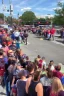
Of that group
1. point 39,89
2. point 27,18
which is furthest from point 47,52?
point 27,18

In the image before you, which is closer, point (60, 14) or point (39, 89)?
point (39, 89)

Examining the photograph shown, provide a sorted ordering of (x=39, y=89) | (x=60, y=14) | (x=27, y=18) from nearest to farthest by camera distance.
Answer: (x=39, y=89)
(x=60, y=14)
(x=27, y=18)

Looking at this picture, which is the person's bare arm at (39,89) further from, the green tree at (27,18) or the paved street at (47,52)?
the green tree at (27,18)

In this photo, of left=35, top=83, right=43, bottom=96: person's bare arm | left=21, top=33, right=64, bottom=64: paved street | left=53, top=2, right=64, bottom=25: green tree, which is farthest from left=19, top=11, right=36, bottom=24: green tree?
left=35, top=83, right=43, bottom=96: person's bare arm

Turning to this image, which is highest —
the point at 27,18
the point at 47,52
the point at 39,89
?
the point at 39,89

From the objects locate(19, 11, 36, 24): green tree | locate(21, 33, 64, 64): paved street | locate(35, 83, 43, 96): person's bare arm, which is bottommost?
locate(19, 11, 36, 24): green tree

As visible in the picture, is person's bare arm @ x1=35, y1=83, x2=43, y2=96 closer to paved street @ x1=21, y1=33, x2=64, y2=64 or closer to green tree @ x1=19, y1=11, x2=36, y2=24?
paved street @ x1=21, y1=33, x2=64, y2=64

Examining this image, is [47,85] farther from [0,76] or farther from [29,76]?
[0,76]

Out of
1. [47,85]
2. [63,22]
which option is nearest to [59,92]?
[47,85]

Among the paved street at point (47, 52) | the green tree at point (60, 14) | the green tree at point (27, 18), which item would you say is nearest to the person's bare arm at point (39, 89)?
the paved street at point (47, 52)

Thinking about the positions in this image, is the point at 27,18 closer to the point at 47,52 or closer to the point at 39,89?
the point at 47,52

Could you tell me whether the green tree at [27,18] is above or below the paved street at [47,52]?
below

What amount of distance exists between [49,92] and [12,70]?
9.02 ft

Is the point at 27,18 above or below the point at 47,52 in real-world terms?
below
